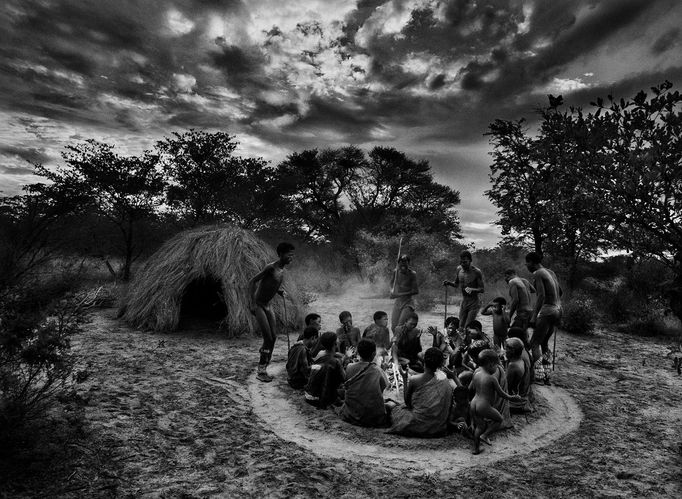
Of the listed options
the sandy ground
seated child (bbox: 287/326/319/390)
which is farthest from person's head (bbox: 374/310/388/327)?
the sandy ground

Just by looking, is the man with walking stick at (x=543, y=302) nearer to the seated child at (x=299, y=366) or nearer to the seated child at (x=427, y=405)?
the seated child at (x=427, y=405)

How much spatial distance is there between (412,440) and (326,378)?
1423 millimetres

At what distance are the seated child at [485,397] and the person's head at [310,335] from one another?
2.82 meters

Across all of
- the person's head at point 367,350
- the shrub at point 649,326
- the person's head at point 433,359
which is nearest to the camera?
the person's head at point 433,359

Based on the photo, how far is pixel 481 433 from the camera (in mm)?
4367

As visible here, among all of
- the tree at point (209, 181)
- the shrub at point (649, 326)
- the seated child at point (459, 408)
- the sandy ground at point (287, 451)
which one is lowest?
the sandy ground at point (287, 451)

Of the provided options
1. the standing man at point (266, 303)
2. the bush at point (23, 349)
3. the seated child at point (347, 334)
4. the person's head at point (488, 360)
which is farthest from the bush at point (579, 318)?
the bush at point (23, 349)

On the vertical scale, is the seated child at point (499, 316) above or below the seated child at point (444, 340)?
above

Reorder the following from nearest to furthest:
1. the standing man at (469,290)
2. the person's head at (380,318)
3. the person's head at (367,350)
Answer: the person's head at (367,350) → the person's head at (380,318) → the standing man at (469,290)

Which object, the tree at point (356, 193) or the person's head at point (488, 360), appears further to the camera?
the tree at point (356, 193)

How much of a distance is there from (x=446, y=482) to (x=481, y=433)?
88 centimetres

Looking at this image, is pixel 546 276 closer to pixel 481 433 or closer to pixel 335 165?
pixel 481 433

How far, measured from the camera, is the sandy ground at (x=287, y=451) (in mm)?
3502

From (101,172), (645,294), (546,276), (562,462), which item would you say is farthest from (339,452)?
(101,172)
